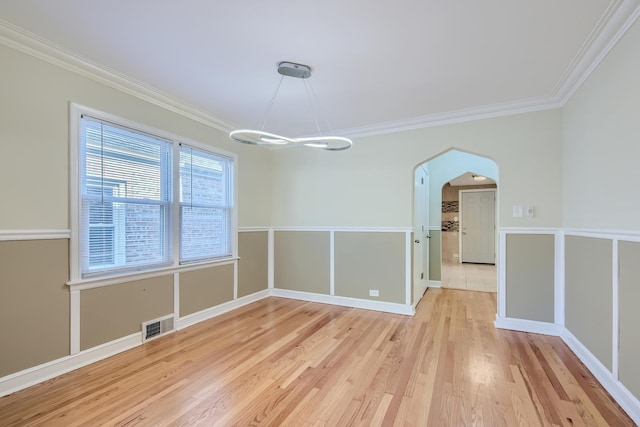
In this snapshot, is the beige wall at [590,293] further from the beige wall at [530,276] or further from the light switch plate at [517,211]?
the light switch plate at [517,211]

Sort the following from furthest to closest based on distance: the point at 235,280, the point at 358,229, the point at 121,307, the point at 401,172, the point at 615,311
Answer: the point at 358,229
the point at 235,280
the point at 401,172
the point at 121,307
the point at 615,311

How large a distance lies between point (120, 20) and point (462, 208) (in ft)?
28.9

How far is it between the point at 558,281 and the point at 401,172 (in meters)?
2.09

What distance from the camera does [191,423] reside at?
1.74 meters

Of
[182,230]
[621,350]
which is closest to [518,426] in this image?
[621,350]

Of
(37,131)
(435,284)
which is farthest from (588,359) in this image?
(37,131)

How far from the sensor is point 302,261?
452cm

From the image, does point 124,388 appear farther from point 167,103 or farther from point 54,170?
point 167,103

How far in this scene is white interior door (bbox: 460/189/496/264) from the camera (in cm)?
823

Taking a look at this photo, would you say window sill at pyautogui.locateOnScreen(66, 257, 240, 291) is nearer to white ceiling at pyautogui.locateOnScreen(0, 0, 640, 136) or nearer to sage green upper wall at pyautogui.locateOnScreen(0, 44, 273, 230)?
sage green upper wall at pyautogui.locateOnScreen(0, 44, 273, 230)

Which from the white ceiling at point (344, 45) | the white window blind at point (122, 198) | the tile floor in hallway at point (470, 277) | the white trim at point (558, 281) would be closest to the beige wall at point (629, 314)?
the white trim at point (558, 281)

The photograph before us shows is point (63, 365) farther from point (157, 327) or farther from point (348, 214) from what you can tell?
point (348, 214)

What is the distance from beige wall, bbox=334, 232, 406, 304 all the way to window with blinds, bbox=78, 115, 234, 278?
1674 mm

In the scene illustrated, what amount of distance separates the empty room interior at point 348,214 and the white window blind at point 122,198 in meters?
0.02
